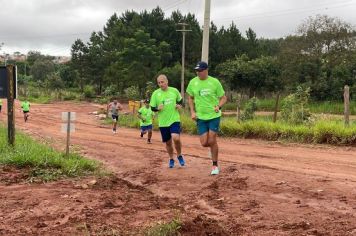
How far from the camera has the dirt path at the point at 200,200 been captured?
5.29m

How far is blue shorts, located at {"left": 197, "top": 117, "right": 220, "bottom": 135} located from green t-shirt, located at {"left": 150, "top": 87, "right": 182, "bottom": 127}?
0.97 meters

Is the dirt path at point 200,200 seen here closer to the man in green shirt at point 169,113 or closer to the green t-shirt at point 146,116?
the man in green shirt at point 169,113

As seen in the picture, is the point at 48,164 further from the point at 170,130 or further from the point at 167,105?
the point at 167,105

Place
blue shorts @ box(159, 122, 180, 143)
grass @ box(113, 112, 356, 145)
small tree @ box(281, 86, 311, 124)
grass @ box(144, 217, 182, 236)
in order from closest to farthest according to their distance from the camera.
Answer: grass @ box(144, 217, 182, 236) → blue shorts @ box(159, 122, 180, 143) → grass @ box(113, 112, 356, 145) → small tree @ box(281, 86, 311, 124)

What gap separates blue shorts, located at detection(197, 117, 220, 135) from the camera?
8305 millimetres

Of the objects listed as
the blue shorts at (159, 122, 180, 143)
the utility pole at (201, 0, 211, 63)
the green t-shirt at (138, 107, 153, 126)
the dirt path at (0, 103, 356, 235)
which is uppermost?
the utility pole at (201, 0, 211, 63)

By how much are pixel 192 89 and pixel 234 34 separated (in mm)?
63675

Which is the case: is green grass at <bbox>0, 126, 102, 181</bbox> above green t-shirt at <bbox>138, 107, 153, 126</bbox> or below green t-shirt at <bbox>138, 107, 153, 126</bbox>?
below

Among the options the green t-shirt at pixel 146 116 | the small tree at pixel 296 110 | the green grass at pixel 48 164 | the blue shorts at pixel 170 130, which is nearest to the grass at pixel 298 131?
the small tree at pixel 296 110

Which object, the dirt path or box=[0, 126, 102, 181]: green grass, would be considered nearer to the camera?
the dirt path

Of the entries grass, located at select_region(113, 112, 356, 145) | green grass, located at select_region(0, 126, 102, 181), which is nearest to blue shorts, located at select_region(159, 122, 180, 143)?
green grass, located at select_region(0, 126, 102, 181)

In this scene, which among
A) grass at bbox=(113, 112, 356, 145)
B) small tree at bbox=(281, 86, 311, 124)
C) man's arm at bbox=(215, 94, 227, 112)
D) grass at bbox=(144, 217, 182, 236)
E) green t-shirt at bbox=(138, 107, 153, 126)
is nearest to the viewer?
grass at bbox=(144, 217, 182, 236)

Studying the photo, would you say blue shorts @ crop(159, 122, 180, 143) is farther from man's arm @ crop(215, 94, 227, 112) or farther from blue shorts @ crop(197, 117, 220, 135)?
man's arm @ crop(215, 94, 227, 112)

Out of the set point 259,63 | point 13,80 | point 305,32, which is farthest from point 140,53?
point 13,80
